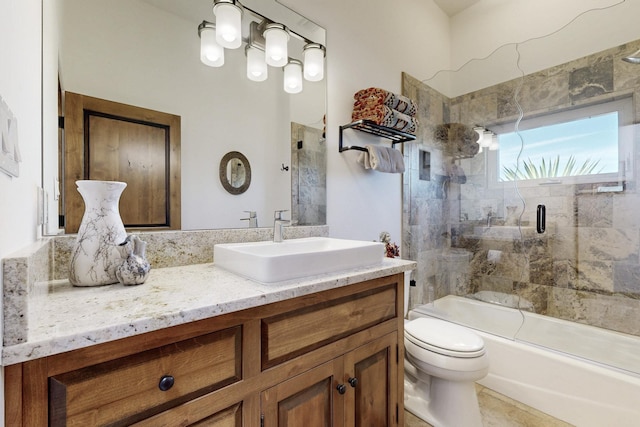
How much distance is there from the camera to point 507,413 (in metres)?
1.63

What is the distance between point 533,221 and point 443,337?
1512mm

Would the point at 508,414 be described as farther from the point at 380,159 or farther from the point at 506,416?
the point at 380,159

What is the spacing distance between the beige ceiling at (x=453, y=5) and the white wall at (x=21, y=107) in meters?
2.98

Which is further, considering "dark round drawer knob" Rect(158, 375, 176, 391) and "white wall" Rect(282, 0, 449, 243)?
"white wall" Rect(282, 0, 449, 243)

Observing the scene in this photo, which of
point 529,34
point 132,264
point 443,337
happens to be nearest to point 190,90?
point 132,264

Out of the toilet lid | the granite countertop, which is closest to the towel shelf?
the granite countertop

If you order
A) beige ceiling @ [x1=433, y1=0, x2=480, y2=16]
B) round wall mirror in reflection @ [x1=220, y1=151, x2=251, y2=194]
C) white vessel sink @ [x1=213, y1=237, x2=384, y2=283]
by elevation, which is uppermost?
beige ceiling @ [x1=433, y1=0, x2=480, y2=16]

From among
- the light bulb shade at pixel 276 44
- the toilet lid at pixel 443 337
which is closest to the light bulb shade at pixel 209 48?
the light bulb shade at pixel 276 44

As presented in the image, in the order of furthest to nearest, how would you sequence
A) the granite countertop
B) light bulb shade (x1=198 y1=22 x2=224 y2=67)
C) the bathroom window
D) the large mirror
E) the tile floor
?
the bathroom window
the tile floor
light bulb shade (x1=198 y1=22 x2=224 y2=67)
the large mirror
the granite countertop

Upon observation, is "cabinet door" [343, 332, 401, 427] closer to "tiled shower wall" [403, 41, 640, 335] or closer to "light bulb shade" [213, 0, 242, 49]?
"tiled shower wall" [403, 41, 640, 335]

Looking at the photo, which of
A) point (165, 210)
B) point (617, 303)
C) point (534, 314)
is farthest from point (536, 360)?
point (165, 210)

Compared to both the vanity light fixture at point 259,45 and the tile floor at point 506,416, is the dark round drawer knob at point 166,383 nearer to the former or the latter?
the vanity light fixture at point 259,45

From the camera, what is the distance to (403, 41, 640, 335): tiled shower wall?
1.96m

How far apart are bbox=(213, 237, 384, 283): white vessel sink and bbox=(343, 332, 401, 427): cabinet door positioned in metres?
0.31
